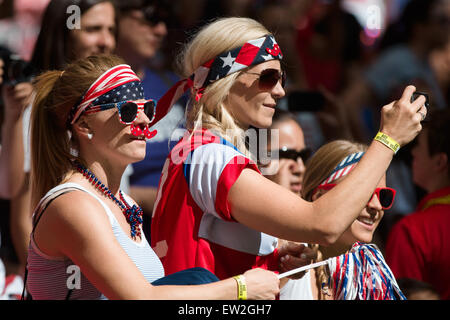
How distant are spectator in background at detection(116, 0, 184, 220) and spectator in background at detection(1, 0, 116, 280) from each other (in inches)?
13.5

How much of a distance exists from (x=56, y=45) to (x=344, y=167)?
5.70 feet

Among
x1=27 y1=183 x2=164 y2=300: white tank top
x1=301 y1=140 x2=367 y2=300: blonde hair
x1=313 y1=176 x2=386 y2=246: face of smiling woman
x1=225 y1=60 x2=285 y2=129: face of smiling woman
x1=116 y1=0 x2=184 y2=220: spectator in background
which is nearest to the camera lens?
x1=27 y1=183 x2=164 y2=300: white tank top

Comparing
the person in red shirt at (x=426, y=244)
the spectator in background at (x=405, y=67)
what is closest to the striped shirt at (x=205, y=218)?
the person in red shirt at (x=426, y=244)

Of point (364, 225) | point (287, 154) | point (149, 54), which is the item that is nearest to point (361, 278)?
point (364, 225)

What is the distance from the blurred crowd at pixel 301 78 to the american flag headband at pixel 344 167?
474 millimetres

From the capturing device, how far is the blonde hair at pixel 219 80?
282 centimetres

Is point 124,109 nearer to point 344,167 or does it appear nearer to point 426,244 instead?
point 344,167

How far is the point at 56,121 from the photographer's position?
8.91 ft

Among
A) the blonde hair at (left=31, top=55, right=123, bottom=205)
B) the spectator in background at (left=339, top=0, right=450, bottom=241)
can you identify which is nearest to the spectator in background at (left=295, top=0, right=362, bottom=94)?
the spectator in background at (left=339, top=0, right=450, bottom=241)

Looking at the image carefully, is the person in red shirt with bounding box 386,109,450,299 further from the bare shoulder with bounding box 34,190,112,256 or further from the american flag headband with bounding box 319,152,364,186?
the bare shoulder with bounding box 34,190,112,256

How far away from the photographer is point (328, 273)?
3.36 meters

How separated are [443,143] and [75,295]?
2.92 metres

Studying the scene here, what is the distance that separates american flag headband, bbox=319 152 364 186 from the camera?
3449mm

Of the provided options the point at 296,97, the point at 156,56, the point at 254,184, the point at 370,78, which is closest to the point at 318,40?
the point at 370,78
